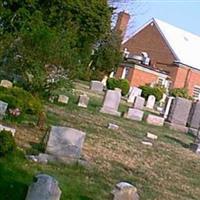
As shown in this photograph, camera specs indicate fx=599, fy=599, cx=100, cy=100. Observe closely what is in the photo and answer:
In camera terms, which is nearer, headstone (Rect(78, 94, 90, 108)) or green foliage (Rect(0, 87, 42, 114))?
green foliage (Rect(0, 87, 42, 114))

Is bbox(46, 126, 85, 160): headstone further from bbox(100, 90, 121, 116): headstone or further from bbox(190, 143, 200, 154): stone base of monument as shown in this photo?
bbox(100, 90, 121, 116): headstone

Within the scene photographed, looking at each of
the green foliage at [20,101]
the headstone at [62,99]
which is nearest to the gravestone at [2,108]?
the green foliage at [20,101]

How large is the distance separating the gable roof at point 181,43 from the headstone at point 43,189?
47.1m

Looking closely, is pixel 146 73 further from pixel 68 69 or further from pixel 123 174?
pixel 123 174

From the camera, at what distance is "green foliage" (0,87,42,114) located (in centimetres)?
1366

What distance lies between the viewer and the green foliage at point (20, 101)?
13.7m

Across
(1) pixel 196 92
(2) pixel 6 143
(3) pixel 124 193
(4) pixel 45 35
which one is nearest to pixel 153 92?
(1) pixel 196 92

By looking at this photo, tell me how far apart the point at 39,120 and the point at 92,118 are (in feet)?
15.7

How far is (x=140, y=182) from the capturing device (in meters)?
10.2

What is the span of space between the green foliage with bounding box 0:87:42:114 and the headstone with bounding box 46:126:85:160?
3386 millimetres

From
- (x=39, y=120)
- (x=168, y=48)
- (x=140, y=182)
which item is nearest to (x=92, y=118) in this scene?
(x=39, y=120)

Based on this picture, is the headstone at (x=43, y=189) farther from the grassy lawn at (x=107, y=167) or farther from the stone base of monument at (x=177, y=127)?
the stone base of monument at (x=177, y=127)

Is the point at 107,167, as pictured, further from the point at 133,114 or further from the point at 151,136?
the point at 133,114

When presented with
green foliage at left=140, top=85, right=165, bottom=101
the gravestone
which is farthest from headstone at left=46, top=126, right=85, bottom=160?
green foliage at left=140, top=85, right=165, bottom=101
